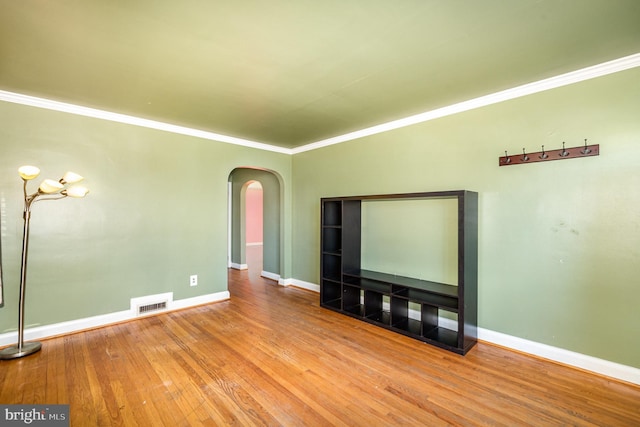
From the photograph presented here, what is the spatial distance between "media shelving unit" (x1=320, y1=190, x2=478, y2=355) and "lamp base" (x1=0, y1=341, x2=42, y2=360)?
2976mm

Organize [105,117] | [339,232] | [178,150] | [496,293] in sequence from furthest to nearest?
[339,232] → [178,150] → [105,117] → [496,293]

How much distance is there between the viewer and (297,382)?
224 cm

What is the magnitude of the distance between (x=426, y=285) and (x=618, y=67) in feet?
8.00

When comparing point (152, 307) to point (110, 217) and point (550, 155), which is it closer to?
point (110, 217)

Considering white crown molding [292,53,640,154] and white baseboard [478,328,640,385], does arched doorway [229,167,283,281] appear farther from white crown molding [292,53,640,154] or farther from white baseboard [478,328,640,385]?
white baseboard [478,328,640,385]

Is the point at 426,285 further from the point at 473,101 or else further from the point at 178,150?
the point at 178,150

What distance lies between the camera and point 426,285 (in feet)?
10.5

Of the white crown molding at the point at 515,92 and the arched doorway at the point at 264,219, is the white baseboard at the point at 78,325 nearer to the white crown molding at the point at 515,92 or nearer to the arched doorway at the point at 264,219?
the arched doorway at the point at 264,219

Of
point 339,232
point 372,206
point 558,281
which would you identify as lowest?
point 558,281

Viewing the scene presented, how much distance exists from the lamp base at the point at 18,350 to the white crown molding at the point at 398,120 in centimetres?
236

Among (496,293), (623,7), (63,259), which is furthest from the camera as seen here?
(63,259)

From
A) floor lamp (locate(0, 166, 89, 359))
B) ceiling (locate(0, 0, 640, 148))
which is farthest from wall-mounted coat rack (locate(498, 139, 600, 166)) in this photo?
floor lamp (locate(0, 166, 89, 359))

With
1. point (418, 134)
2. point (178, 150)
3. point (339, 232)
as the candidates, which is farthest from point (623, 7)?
point (178, 150)

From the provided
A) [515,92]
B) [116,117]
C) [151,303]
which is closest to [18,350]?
[151,303]
